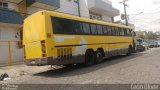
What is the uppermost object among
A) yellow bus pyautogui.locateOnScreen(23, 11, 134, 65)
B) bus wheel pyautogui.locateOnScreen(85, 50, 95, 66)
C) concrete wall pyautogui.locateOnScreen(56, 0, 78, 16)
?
concrete wall pyautogui.locateOnScreen(56, 0, 78, 16)

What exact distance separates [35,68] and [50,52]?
4821mm

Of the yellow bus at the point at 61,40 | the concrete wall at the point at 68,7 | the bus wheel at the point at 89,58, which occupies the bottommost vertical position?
the bus wheel at the point at 89,58

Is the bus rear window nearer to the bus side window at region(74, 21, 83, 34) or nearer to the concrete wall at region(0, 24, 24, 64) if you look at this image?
the bus side window at region(74, 21, 83, 34)

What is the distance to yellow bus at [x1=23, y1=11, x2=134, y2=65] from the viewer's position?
12.5 meters

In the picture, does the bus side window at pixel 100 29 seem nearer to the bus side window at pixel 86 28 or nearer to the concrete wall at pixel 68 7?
the bus side window at pixel 86 28

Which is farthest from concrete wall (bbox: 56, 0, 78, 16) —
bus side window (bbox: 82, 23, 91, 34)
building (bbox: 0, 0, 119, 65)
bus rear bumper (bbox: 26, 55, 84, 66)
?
bus rear bumper (bbox: 26, 55, 84, 66)

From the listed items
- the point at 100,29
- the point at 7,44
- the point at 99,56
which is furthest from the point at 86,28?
the point at 7,44

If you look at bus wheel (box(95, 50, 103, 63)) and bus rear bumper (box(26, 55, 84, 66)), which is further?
bus wheel (box(95, 50, 103, 63))

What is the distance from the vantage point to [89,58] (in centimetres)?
1616

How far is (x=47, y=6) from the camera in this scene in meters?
28.0

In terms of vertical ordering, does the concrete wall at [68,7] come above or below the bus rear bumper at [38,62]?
above

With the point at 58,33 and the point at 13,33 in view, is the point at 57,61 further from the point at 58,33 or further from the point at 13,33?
the point at 13,33

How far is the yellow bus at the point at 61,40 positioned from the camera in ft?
41.2

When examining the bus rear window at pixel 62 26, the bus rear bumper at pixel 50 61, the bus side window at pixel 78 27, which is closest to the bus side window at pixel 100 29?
the bus side window at pixel 78 27
